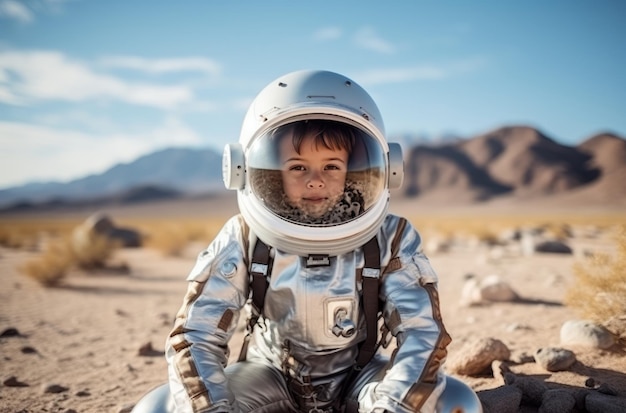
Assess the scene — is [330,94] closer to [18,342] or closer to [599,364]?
[599,364]

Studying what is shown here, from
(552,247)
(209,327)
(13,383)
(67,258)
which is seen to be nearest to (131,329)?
(13,383)

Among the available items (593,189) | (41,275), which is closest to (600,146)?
(593,189)

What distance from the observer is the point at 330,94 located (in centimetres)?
227

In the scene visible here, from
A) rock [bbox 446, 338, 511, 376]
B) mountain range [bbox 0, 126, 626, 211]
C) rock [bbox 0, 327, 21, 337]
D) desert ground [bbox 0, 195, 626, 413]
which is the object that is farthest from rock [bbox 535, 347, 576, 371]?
mountain range [bbox 0, 126, 626, 211]

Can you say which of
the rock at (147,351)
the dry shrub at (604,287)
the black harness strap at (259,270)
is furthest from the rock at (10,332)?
the dry shrub at (604,287)

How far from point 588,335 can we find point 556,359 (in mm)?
528

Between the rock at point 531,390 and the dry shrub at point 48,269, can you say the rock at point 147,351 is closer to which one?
the rock at point 531,390

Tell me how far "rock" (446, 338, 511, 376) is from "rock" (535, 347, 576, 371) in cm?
27

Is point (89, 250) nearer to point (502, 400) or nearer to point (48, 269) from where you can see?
point (48, 269)

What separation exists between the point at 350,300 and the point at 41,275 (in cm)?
781

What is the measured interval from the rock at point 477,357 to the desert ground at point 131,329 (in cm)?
6

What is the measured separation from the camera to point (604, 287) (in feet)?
11.8

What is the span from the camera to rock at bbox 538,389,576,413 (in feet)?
8.04

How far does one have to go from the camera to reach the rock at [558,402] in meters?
2.45
